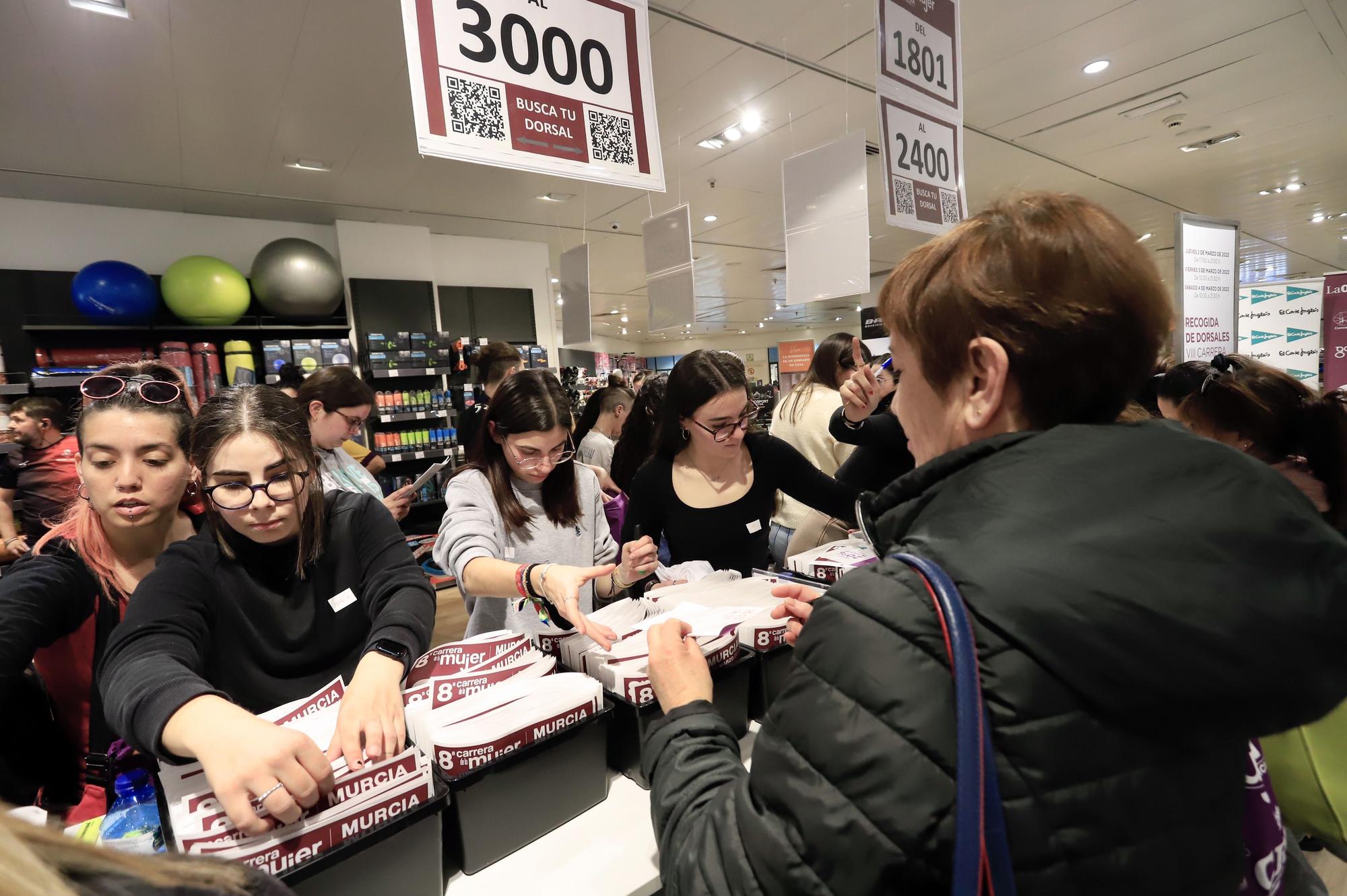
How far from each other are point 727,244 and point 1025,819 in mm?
8862

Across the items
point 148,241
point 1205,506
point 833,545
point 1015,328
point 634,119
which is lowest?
→ point 833,545

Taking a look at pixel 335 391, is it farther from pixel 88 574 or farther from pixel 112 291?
pixel 112 291

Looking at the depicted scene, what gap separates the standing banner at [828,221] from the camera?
2943 mm

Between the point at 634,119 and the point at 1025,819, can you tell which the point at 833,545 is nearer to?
the point at 1025,819

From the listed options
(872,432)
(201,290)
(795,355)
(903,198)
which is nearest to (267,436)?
(872,432)

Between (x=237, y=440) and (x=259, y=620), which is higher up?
(x=237, y=440)

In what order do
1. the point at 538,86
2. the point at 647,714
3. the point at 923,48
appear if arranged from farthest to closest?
the point at 923,48, the point at 538,86, the point at 647,714

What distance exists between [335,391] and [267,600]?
83.0 inches

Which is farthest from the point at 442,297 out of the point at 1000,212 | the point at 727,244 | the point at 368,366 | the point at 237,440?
the point at 1000,212

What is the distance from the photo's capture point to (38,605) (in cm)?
120

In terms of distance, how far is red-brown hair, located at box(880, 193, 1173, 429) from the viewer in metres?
0.67

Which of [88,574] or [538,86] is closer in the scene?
[88,574]

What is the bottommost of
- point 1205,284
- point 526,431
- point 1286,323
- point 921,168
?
point 526,431

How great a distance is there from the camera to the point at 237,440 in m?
1.23
